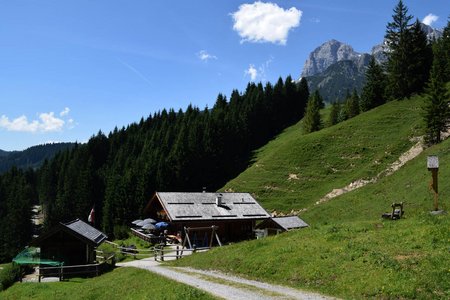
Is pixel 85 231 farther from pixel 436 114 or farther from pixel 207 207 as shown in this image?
pixel 436 114

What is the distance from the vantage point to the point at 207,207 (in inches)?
1960

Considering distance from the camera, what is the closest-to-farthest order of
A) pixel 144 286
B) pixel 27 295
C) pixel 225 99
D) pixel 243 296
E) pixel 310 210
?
pixel 243 296 < pixel 144 286 < pixel 27 295 < pixel 310 210 < pixel 225 99

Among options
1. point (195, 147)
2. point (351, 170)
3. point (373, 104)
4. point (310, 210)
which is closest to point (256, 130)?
point (195, 147)

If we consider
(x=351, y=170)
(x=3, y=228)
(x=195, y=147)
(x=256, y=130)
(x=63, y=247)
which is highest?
(x=256, y=130)

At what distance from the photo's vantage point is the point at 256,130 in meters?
125

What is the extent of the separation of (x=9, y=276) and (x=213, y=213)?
23.7m

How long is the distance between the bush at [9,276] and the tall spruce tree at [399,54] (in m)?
83.3

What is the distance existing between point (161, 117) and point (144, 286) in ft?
455

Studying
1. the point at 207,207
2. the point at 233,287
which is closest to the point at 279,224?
the point at 207,207

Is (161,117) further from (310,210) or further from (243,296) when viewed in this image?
(243,296)

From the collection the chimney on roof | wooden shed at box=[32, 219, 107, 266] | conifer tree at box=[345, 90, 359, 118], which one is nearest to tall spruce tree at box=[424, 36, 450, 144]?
conifer tree at box=[345, 90, 359, 118]

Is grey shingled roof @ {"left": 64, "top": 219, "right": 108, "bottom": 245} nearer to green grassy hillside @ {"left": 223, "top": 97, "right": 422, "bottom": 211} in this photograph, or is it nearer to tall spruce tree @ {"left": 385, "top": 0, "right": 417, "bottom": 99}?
green grassy hillside @ {"left": 223, "top": 97, "right": 422, "bottom": 211}

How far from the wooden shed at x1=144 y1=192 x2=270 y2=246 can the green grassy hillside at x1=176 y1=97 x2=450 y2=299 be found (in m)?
8.80

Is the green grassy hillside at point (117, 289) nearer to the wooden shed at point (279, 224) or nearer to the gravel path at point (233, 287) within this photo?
the gravel path at point (233, 287)
